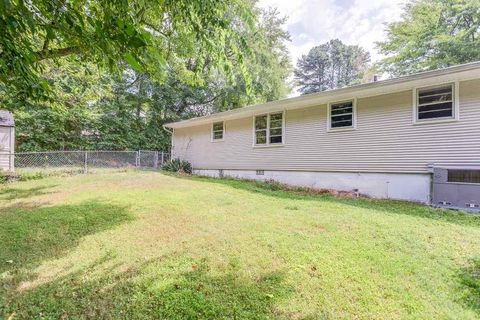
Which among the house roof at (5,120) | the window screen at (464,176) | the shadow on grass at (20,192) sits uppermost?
the house roof at (5,120)

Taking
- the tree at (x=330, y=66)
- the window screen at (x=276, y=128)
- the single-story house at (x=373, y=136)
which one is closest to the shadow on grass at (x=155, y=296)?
the single-story house at (x=373, y=136)

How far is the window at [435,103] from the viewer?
692cm

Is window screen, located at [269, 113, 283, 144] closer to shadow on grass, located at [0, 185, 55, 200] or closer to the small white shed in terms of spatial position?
shadow on grass, located at [0, 185, 55, 200]

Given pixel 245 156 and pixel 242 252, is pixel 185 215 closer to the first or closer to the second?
pixel 242 252

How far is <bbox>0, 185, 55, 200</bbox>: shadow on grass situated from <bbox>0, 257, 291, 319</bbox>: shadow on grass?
5.44 m

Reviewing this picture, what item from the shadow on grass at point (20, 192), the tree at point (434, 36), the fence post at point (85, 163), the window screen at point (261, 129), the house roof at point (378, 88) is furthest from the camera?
the tree at point (434, 36)

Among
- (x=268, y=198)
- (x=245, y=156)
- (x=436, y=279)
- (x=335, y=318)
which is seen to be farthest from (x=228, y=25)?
(x=245, y=156)

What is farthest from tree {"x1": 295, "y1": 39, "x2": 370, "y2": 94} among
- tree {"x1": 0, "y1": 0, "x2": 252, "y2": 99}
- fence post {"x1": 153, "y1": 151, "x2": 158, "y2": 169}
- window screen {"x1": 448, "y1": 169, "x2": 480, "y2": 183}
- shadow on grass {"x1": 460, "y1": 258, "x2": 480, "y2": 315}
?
tree {"x1": 0, "y1": 0, "x2": 252, "y2": 99}

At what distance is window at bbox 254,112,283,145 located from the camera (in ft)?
35.8

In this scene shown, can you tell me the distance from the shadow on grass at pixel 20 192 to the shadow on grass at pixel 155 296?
17.9ft

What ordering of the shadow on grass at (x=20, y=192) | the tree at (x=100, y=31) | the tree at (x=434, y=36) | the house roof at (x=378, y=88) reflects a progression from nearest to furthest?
the tree at (x=100, y=31)
the house roof at (x=378, y=88)
the shadow on grass at (x=20, y=192)
the tree at (x=434, y=36)

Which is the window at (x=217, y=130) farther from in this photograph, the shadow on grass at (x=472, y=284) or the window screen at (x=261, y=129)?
the shadow on grass at (x=472, y=284)

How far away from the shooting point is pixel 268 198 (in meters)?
7.35

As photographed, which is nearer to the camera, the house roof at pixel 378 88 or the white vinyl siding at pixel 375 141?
the house roof at pixel 378 88
